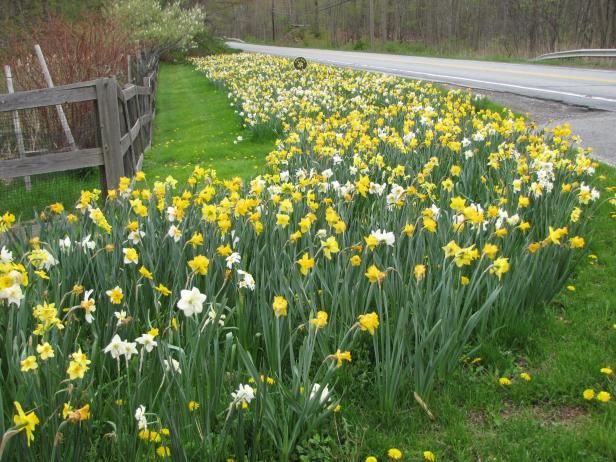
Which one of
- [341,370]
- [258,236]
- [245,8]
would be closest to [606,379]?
[341,370]

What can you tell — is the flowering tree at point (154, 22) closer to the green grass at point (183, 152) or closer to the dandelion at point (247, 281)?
the green grass at point (183, 152)

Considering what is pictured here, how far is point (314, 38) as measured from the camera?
2180 inches

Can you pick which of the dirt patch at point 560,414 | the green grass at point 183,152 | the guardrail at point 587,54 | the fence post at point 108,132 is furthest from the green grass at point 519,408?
the guardrail at point 587,54

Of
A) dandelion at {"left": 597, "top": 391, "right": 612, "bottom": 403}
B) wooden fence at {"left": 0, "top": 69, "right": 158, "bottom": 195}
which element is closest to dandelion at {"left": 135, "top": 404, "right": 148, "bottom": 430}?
dandelion at {"left": 597, "top": 391, "right": 612, "bottom": 403}

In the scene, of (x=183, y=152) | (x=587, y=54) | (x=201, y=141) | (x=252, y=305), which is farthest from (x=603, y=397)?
(x=587, y=54)

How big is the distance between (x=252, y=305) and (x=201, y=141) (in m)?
8.09

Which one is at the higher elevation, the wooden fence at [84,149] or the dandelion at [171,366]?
the wooden fence at [84,149]

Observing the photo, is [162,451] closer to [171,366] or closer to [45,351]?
[171,366]

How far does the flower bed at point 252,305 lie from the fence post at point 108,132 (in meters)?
1.91

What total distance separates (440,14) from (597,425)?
34.2 m

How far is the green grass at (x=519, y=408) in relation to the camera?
2.26 meters

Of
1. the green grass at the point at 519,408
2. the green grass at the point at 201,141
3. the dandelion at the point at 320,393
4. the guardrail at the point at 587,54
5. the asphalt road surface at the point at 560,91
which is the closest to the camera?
the dandelion at the point at 320,393

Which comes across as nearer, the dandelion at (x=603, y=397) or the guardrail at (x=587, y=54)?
the dandelion at (x=603, y=397)

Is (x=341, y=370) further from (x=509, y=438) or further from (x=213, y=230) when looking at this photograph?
(x=213, y=230)
